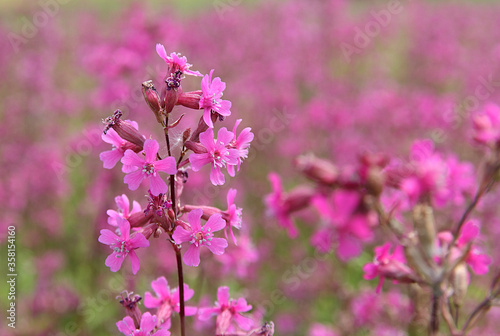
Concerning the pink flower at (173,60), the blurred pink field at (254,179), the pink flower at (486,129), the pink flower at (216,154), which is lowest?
the blurred pink field at (254,179)

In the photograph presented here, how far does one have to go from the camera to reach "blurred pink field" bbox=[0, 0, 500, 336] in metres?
1.31

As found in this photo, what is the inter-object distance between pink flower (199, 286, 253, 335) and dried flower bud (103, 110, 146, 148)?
20.3 inches

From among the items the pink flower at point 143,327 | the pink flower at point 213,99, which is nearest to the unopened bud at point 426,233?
the pink flower at point 213,99

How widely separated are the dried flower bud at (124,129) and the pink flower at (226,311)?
515mm

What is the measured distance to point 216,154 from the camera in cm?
127

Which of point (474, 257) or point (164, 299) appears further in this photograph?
point (474, 257)

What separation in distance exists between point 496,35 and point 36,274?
36.3 feet

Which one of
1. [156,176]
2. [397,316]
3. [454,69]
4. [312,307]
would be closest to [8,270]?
[312,307]

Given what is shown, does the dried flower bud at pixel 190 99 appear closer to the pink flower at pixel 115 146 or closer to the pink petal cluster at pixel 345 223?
the pink flower at pixel 115 146

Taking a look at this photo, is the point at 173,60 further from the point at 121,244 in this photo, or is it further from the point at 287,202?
the point at 287,202

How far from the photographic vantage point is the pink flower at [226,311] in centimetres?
134

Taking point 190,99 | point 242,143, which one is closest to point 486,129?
point 242,143

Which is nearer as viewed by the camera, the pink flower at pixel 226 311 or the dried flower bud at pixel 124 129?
the dried flower bud at pixel 124 129

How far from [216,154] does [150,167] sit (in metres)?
0.19
